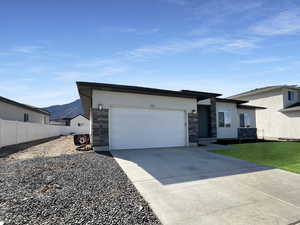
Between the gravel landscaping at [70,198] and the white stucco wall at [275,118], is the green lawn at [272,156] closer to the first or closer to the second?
the gravel landscaping at [70,198]

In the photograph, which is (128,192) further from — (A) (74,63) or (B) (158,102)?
(A) (74,63)

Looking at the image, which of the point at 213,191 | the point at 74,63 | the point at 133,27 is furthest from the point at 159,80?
the point at 213,191

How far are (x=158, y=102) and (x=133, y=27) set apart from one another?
4295 millimetres

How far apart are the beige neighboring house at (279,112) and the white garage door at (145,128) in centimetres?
1333

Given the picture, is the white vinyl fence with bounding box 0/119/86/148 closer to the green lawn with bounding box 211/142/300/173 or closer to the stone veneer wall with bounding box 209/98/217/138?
the green lawn with bounding box 211/142/300/173

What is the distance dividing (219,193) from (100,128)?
6572 millimetres

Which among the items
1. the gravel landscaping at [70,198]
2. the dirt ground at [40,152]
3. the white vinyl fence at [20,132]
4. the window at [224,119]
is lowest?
the dirt ground at [40,152]

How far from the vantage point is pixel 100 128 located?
336 inches

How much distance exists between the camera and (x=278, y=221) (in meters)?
2.45

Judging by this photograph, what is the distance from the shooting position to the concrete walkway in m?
2.55

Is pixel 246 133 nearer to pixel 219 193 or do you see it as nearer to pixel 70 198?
pixel 219 193

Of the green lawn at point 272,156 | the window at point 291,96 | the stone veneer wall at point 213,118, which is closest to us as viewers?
the green lawn at point 272,156

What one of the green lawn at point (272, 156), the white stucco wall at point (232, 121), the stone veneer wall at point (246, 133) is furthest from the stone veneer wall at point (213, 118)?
the green lawn at point (272, 156)

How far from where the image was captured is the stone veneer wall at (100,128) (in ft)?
27.7
